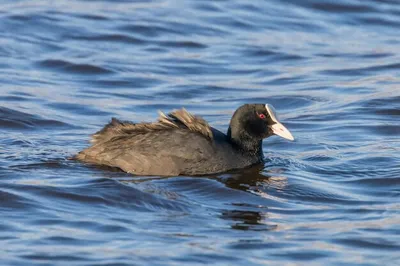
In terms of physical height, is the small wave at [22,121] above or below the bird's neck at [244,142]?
below

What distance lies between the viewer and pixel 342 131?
45.5ft

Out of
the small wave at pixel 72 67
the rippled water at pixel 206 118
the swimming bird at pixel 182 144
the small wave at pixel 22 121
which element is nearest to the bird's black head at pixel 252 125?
the swimming bird at pixel 182 144

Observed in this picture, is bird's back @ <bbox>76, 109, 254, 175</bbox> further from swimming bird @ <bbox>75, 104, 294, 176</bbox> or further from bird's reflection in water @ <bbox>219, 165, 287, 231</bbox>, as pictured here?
bird's reflection in water @ <bbox>219, 165, 287, 231</bbox>

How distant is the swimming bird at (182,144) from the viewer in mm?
10891

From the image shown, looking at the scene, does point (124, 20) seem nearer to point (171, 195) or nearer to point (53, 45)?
point (53, 45)

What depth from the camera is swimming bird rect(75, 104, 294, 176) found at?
1089cm

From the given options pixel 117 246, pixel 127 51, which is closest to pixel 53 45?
pixel 127 51

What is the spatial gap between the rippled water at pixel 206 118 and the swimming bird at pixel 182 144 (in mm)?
178

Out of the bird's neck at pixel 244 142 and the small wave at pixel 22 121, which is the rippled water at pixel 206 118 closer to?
the small wave at pixel 22 121

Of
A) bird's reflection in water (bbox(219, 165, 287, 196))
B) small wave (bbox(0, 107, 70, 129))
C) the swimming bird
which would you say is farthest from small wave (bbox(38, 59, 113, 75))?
bird's reflection in water (bbox(219, 165, 287, 196))

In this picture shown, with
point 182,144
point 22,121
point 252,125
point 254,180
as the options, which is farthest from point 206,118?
point 182,144

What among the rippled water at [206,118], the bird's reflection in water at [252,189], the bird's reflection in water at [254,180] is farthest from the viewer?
the bird's reflection in water at [254,180]

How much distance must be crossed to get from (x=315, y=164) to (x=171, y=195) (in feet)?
7.89

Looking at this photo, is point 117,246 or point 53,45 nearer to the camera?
point 117,246
